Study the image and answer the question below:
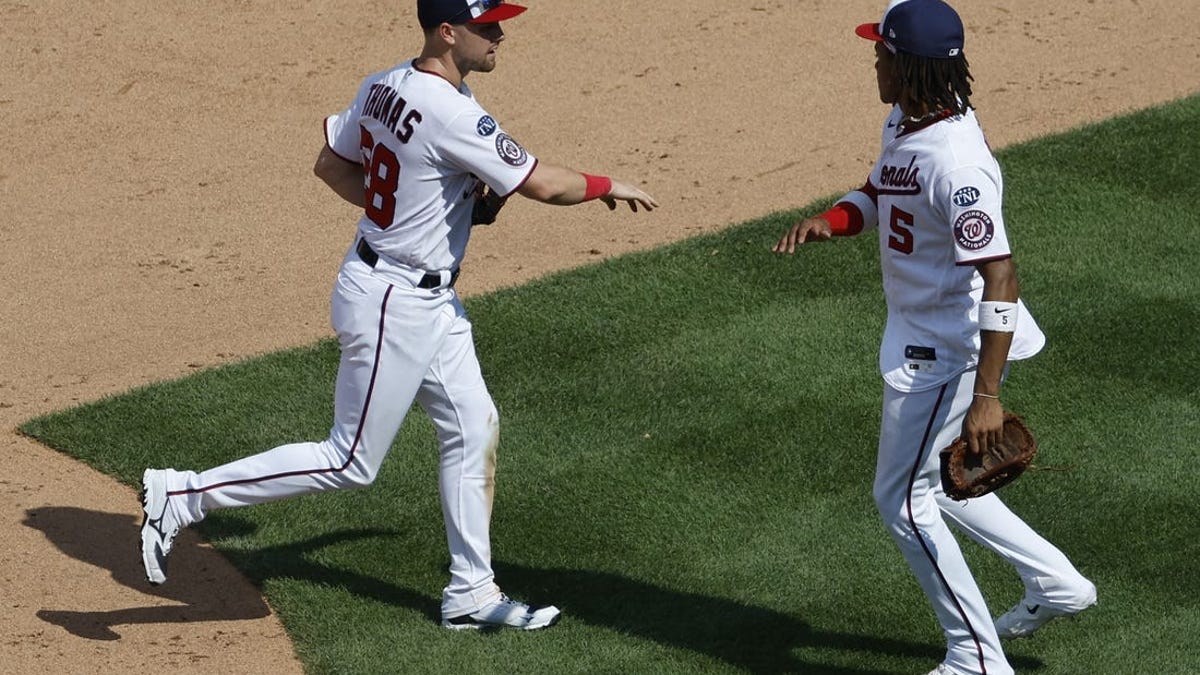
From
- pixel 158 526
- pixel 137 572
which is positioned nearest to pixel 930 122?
pixel 158 526

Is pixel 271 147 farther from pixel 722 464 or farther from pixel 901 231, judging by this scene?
pixel 901 231

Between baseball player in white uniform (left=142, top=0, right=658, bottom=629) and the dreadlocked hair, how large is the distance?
98cm

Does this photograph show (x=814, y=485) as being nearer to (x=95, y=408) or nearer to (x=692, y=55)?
(x=95, y=408)

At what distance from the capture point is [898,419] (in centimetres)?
478

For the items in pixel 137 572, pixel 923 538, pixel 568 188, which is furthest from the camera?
pixel 137 572

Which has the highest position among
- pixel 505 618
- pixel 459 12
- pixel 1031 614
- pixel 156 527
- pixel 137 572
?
pixel 459 12

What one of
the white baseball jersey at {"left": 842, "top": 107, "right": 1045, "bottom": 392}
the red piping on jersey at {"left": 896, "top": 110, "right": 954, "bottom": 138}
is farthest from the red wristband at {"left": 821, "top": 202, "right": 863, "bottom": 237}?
the red piping on jersey at {"left": 896, "top": 110, "right": 954, "bottom": 138}

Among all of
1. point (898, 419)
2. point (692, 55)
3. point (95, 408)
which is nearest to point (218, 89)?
point (692, 55)

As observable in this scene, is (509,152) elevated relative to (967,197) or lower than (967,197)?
elevated

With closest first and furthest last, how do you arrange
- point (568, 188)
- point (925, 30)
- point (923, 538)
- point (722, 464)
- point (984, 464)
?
point (925, 30) < point (984, 464) < point (923, 538) < point (568, 188) < point (722, 464)

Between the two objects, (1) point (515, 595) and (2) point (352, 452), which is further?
(1) point (515, 595)

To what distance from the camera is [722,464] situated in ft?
21.0

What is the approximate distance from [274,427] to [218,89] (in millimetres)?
→ 3907

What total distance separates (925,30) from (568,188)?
117 cm
